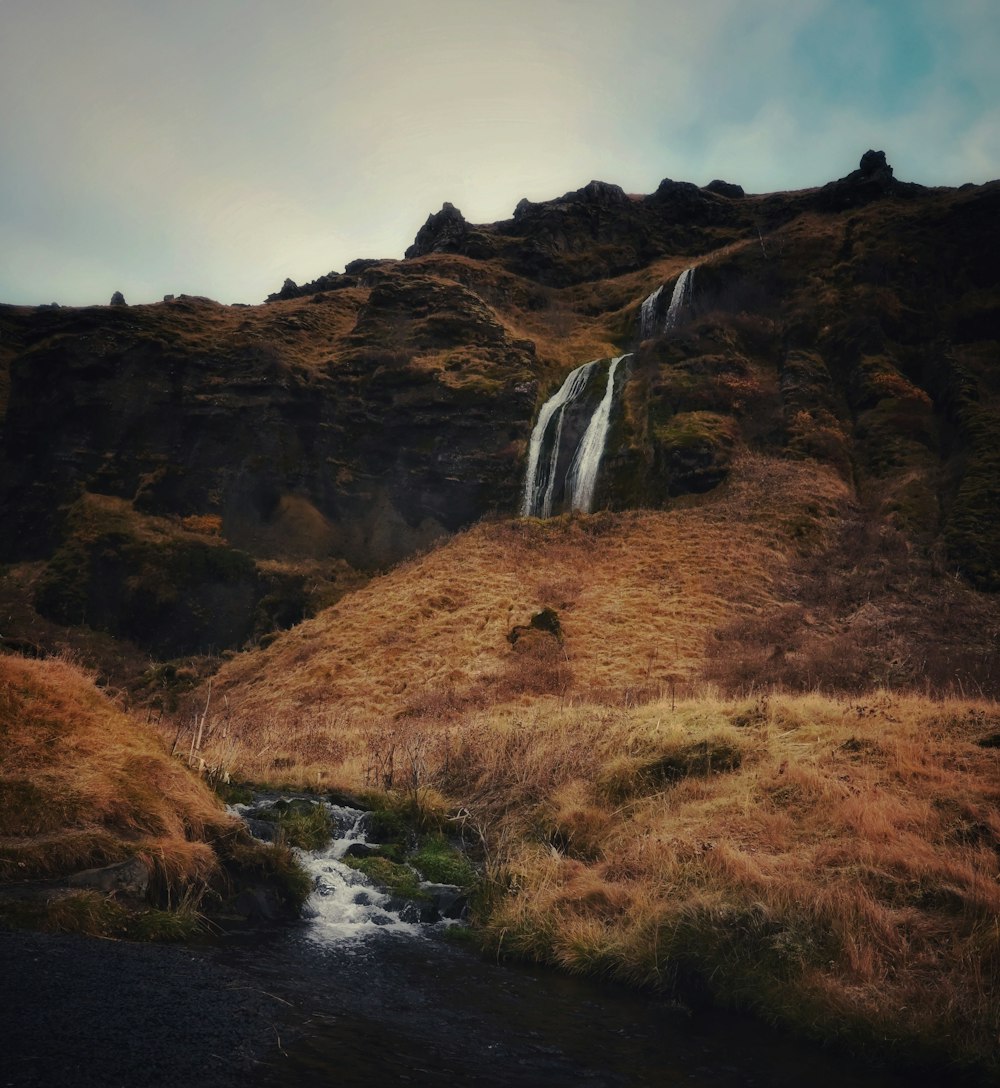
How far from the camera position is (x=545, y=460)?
46062mm

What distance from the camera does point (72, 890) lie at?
26.2 ft

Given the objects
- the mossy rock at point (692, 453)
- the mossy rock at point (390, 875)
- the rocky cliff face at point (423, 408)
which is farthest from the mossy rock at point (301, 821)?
the mossy rock at point (692, 453)

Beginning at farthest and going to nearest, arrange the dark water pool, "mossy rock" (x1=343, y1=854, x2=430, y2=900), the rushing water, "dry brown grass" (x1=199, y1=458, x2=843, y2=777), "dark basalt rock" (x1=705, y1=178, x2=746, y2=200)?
"dark basalt rock" (x1=705, y1=178, x2=746, y2=200)
the rushing water
"dry brown grass" (x1=199, y1=458, x2=843, y2=777)
"mossy rock" (x1=343, y1=854, x2=430, y2=900)
the dark water pool

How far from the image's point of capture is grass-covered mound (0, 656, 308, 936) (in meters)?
7.99

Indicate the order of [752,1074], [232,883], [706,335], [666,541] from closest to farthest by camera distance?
[752,1074], [232,883], [666,541], [706,335]

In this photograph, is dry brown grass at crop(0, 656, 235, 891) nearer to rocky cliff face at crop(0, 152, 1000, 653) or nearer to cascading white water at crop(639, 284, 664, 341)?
rocky cliff face at crop(0, 152, 1000, 653)

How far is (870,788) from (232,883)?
8.82 metres

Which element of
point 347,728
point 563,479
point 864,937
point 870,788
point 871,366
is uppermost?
point 871,366

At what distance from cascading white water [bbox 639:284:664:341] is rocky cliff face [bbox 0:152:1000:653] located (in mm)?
3488

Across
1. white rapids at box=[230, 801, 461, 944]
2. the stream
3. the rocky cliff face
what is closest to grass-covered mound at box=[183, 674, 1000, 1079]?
the stream

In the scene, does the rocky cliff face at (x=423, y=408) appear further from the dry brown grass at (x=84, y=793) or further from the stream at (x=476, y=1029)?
the stream at (x=476, y=1029)

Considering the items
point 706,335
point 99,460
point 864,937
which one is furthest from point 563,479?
point 864,937

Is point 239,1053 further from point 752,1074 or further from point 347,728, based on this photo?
point 347,728

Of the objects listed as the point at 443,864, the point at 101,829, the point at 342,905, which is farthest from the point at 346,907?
the point at 101,829
